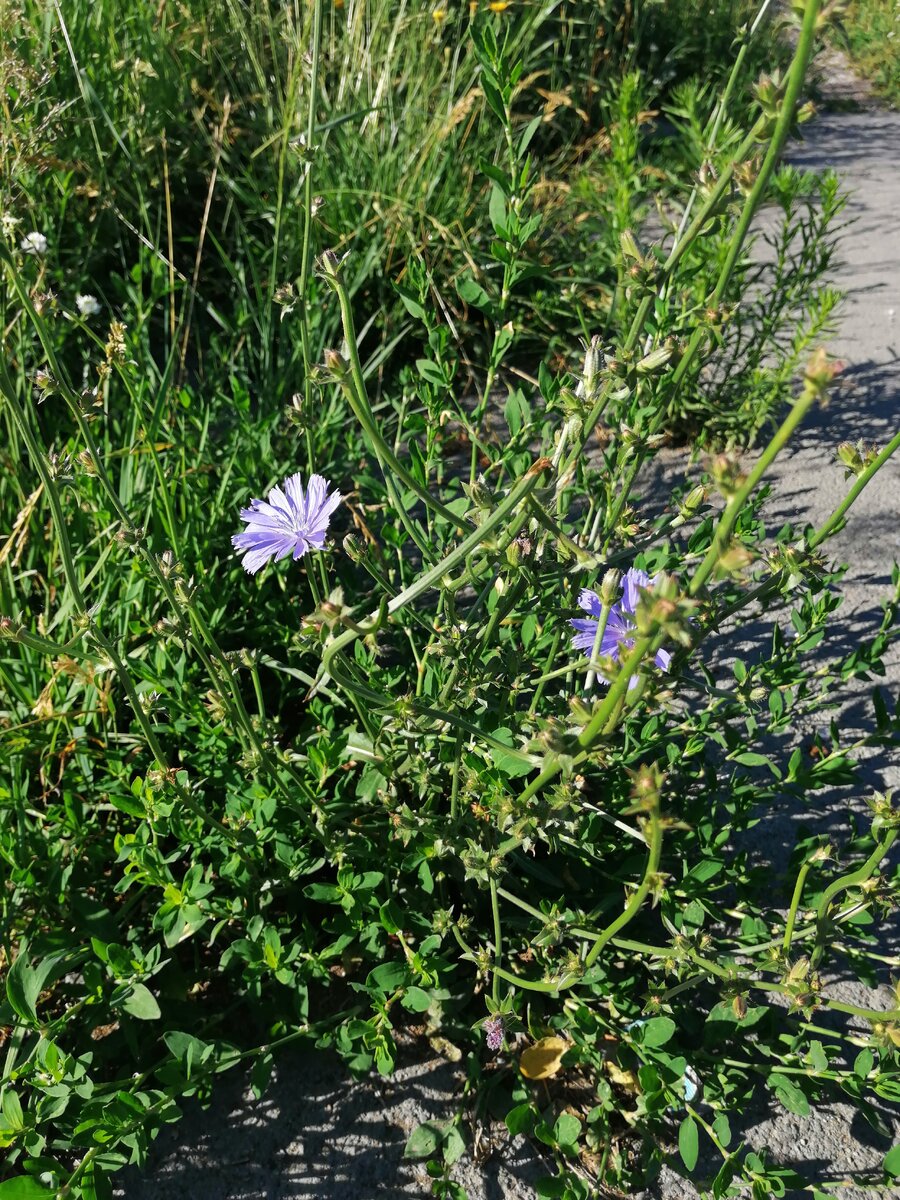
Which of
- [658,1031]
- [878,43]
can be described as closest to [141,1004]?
[658,1031]

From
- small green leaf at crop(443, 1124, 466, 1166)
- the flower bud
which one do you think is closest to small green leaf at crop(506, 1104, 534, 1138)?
small green leaf at crop(443, 1124, 466, 1166)

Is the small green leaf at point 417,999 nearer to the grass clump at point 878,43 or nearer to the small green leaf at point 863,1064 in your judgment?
the small green leaf at point 863,1064

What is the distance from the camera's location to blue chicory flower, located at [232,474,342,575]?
4.17 ft

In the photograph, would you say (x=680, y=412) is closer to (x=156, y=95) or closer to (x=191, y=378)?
(x=191, y=378)

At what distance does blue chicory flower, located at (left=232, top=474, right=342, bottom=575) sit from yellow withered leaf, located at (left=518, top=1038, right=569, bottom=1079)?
0.90m

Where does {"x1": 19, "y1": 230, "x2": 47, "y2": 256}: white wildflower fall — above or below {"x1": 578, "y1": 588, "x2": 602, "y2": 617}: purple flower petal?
above

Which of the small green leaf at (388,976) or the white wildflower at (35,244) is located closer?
the small green leaf at (388,976)

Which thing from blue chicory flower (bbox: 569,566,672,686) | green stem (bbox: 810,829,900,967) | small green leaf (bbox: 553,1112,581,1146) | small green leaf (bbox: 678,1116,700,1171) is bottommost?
small green leaf (bbox: 553,1112,581,1146)

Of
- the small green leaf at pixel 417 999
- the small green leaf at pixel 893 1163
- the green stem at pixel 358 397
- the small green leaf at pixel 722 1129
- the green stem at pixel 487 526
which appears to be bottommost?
the small green leaf at pixel 722 1129

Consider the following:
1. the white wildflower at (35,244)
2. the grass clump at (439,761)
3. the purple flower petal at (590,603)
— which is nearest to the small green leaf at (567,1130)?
the grass clump at (439,761)

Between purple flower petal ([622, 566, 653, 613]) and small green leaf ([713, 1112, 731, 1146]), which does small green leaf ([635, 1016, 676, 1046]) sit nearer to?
small green leaf ([713, 1112, 731, 1146])

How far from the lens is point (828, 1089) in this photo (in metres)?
1.57

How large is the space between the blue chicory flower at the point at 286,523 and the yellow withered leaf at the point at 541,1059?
90 centimetres

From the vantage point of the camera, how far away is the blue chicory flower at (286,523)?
1270 millimetres
